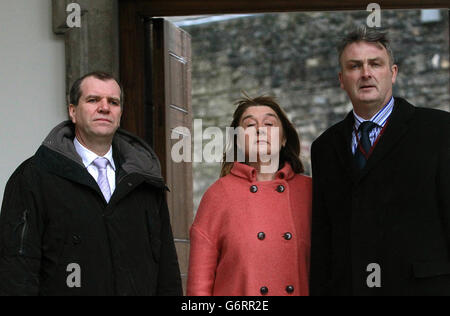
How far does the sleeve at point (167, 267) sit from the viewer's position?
4895 mm

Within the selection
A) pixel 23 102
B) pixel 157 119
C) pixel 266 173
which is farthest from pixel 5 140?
pixel 266 173

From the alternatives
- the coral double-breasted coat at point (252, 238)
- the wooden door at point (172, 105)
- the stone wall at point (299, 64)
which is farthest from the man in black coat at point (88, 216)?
the stone wall at point (299, 64)

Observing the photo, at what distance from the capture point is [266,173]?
5.06 metres

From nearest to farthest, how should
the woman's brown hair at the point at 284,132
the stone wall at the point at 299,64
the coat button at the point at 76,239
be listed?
the coat button at the point at 76,239 → the woman's brown hair at the point at 284,132 → the stone wall at the point at 299,64

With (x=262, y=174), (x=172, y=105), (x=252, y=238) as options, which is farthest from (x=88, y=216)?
(x=172, y=105)

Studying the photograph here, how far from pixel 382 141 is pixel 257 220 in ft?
2.37

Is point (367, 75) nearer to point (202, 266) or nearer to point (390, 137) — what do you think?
point (390, 137)

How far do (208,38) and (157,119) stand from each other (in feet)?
51.3

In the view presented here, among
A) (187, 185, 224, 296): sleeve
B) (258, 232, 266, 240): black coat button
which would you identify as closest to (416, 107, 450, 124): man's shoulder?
(258, 232, 266, 240): black coat button

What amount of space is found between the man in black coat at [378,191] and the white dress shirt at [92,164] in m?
0.93

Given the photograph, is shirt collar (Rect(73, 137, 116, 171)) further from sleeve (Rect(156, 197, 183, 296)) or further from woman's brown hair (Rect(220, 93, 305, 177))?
woman's brown hair (Rect(220, 93, 305, 177))

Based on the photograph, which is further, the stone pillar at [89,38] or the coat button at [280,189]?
the stone pillar at [89,38]

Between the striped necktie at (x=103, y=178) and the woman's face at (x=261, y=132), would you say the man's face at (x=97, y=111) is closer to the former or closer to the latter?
the striped necktie at (x=103, y=178)

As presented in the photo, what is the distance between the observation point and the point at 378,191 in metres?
4.53
